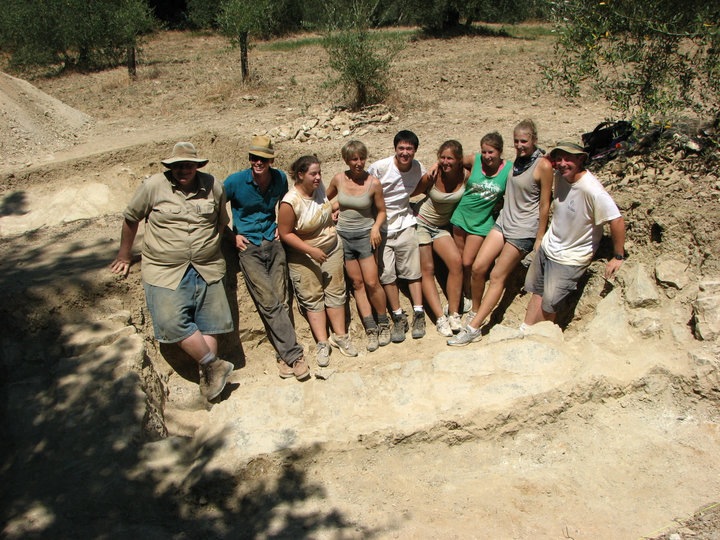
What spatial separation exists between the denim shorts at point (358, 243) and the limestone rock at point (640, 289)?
2149 millimetres

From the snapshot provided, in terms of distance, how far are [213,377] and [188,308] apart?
0.58 metres

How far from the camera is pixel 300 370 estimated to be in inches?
190

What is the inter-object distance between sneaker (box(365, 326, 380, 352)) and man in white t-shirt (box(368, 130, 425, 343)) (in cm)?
16

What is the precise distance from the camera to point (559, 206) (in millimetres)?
4602

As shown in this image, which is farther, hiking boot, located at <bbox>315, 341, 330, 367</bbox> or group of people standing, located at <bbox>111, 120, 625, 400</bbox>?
hiking boot, located at <bbox>315, 341, 330, 367</bbox>

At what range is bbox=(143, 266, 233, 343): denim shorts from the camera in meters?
4.42

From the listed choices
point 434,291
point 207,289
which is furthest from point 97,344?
point 434,291

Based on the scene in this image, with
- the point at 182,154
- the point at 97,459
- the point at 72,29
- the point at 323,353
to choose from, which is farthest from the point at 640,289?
the point at 72,29

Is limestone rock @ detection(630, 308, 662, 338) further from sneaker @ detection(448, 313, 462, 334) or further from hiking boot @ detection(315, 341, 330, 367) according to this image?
hiking boot @ detection(315, 341, 330, 367)

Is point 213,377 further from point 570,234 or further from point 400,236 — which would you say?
point 570,234

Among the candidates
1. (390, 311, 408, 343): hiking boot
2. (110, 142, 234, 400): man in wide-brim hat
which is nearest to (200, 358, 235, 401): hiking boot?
(110, 142, 234, 400): man in wide-brim hat

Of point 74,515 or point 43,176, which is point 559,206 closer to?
point 74,515

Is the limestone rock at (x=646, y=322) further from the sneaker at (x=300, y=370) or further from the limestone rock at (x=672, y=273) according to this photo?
the sneaker at (x=300, y=370)

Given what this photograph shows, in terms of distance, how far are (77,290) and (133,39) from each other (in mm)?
13957
